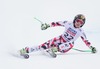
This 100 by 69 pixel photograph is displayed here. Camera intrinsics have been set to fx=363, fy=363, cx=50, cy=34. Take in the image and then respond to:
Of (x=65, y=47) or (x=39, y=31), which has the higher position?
(x=39, y=31)

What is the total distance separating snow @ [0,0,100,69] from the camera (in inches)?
66.0

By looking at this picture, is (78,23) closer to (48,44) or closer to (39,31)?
(48,44)

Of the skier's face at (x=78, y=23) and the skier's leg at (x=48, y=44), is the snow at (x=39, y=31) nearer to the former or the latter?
the skier's leg at (x=48, y=44)

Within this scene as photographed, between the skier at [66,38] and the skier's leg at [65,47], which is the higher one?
the skier at [66,38]

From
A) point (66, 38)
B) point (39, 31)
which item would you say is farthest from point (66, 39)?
point (39, 31)

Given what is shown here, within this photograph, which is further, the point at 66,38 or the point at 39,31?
the point at 39,31

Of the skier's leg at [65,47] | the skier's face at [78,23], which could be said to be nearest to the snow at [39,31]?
the skier's leg at [65,47]

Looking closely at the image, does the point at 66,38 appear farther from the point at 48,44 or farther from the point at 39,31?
the point at 39,31

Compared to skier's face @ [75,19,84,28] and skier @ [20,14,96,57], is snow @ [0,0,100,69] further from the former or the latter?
skier's face @ [75,19,84,28]

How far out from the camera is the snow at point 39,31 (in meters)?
1.68

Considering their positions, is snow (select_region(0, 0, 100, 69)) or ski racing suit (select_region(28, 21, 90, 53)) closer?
snow (select_region(0, 0, 100, 69))

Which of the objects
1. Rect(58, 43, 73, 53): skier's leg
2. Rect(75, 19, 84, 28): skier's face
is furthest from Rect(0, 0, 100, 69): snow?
Rect(75, 19, 84, 28): skier's face

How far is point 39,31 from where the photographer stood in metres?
2.23

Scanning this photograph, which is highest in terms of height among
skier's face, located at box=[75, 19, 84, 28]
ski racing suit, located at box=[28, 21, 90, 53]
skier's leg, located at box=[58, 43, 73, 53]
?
skier's face, located at box=[75, 19, 84, 28]
